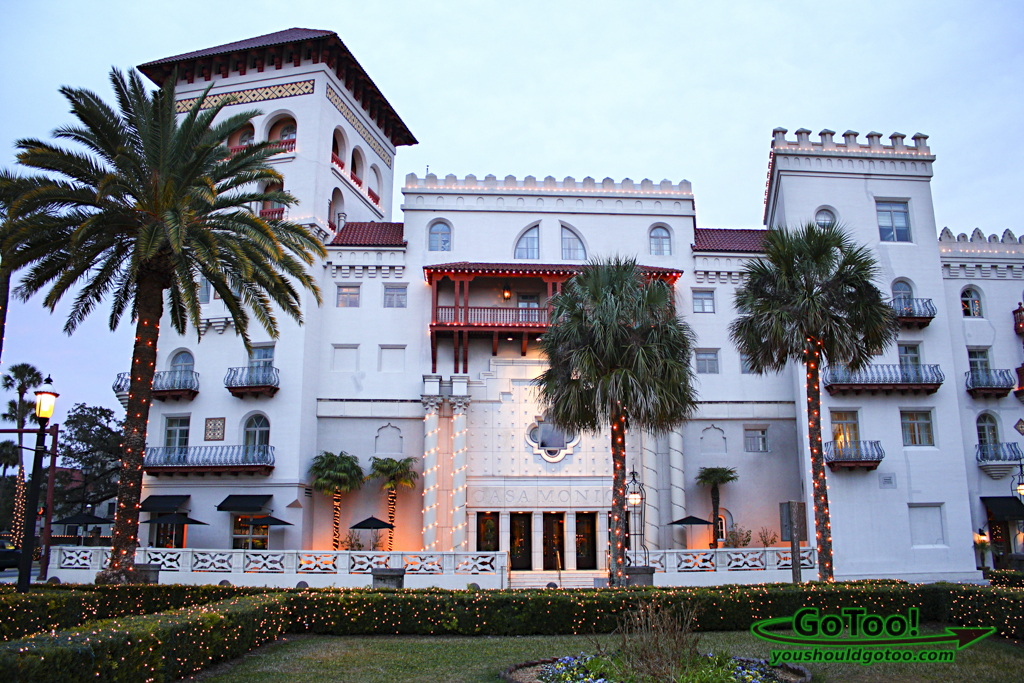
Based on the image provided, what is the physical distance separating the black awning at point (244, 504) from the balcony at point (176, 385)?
518 centimetres

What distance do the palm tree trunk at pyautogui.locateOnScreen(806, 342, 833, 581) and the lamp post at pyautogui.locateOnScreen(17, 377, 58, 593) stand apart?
18.8 m

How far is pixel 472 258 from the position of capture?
117 ft

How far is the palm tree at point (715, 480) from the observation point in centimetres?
3241

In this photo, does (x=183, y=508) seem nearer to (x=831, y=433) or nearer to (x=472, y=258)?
(x=472, y=258)

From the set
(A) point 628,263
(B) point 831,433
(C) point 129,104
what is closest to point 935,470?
(B) point 831,433

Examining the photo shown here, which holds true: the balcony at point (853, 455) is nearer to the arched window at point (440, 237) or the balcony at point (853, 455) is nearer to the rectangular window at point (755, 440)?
the rectangular window at point (755, 440)

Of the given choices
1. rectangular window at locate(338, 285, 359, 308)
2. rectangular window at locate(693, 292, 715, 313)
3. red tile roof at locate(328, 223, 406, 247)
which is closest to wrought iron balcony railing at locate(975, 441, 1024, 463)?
rectangular window at locate(693, 292, 715, 313)

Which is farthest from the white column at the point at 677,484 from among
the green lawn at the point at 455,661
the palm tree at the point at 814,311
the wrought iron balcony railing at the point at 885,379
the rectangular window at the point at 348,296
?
the rectangular window at the point at 348,296

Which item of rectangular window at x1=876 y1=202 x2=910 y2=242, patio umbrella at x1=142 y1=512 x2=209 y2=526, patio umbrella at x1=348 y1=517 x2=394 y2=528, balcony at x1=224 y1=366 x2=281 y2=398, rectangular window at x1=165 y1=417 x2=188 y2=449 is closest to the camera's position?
patio umbrella at x1=348 y1=517 x2=394 y2=528

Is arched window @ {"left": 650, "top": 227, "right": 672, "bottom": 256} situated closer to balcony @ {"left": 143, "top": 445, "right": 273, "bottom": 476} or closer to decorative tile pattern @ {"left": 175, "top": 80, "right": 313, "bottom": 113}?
decorative tile pattern @ {"left": 175, "top": 80, "right": 313, "bottom": 113}

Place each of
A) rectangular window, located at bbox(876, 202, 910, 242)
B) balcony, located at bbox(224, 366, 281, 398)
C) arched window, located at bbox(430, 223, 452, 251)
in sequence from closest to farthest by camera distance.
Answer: balcony, located at bbox(224, 366, 281, 398)
rectangular window, located at bbox(876, 202, 910, 242)
arched window, located at bbox(430, 223, 452, 251)

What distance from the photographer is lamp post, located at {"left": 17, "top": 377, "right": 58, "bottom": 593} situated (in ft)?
50.0

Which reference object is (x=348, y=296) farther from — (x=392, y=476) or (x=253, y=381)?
(x=392, y=476)

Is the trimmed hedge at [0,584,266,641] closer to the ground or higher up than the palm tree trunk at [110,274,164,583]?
closer to the ground
